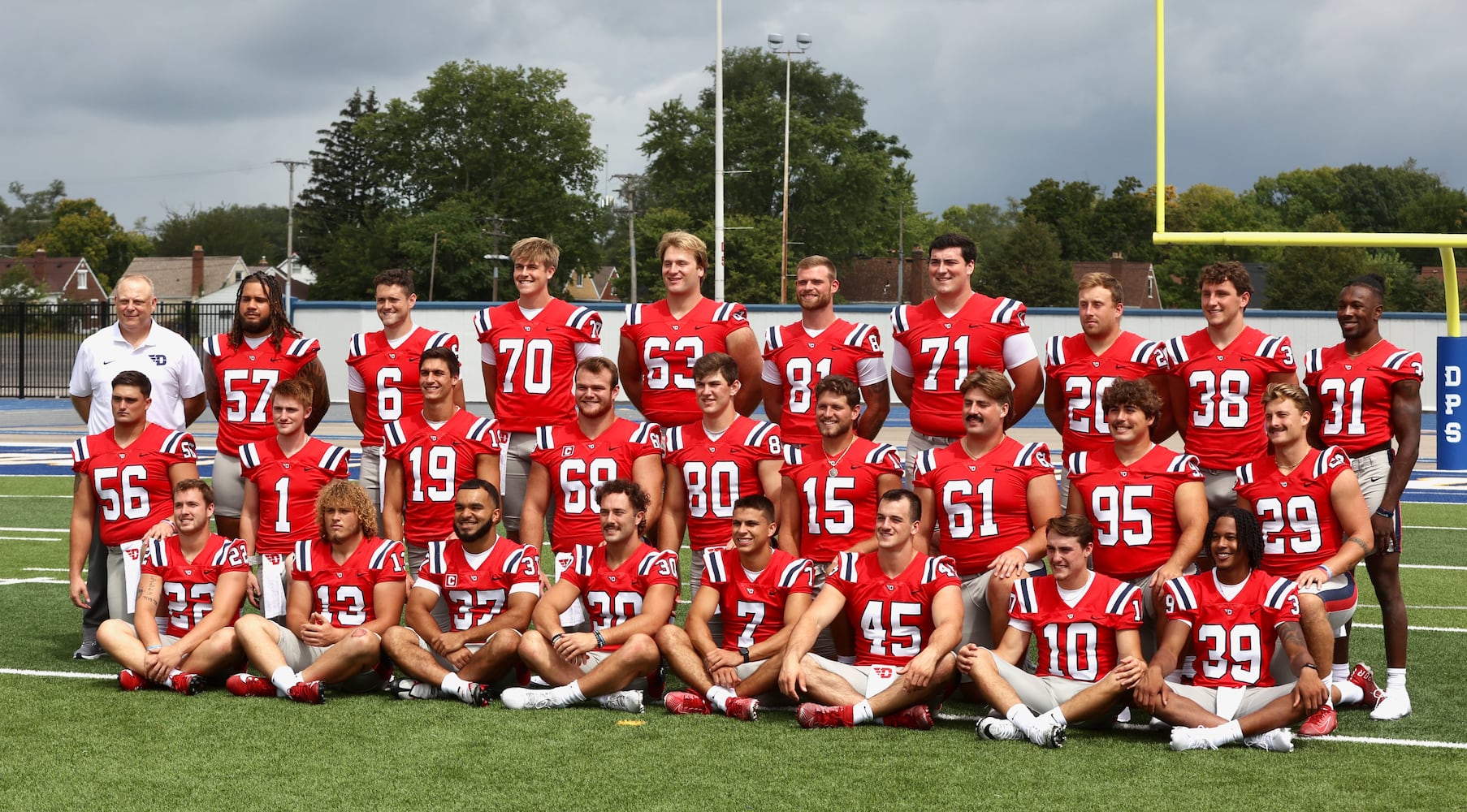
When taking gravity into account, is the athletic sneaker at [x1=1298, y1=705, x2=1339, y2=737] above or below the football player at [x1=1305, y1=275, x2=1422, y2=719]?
below

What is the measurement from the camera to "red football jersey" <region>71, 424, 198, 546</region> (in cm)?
650

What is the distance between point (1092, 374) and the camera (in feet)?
19.8

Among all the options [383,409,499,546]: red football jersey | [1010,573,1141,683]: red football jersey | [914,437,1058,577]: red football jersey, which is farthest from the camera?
[383,409,499,546]: red football jersey

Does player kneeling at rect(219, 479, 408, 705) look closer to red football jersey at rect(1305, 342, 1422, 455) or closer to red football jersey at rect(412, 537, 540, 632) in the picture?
red football jersey at rect(412, 537, 540, 632)

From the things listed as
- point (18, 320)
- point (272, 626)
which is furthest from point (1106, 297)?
point (18, 320)

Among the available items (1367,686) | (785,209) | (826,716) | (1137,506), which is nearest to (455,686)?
(826,716)

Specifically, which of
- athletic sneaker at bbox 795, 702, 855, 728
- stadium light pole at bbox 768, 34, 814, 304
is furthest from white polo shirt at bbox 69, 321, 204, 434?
stadium light pole at bbox 768, 34, 814, 304

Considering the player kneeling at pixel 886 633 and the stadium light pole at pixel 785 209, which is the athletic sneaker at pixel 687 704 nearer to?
the player kneeling at pixel 886 633

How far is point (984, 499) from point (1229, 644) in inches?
42.1

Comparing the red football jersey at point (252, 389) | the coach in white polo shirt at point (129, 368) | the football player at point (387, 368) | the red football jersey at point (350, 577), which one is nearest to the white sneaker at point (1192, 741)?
the red football jersey at point (350, 577)

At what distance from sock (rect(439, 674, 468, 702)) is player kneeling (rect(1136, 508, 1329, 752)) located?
261cm

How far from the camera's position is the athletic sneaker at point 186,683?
5.85 m

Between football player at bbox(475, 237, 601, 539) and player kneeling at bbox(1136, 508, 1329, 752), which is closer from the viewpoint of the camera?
player kneeling at bbox(1136, 508, 1329, 752)

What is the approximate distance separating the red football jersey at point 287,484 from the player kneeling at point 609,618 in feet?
4.13
